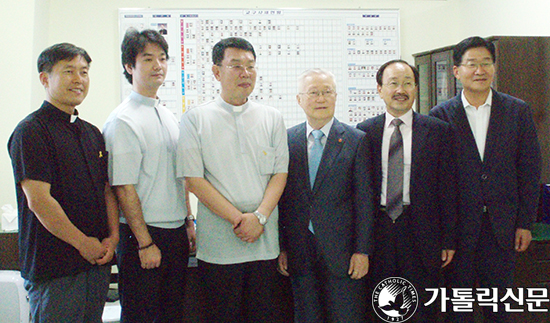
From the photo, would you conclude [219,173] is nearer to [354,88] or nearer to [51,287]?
[51,287]

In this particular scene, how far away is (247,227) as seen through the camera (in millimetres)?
1785

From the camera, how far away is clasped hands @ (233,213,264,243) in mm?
1785

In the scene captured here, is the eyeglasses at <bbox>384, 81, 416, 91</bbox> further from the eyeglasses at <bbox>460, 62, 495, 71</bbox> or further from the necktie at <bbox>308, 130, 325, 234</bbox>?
the necktie at <bbox>308, 130, 325, 234</bbox>

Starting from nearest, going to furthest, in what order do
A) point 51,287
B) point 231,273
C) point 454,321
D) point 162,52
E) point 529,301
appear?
point 51,287
point 231,273
point 162,52
point 454,321
point 529,301

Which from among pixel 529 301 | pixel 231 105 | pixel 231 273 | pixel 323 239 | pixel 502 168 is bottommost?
pixel 529 301

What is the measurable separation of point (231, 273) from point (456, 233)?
1167mm

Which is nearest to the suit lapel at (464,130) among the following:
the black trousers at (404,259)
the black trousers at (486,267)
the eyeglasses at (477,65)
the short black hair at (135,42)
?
the eyeglasses at (477,65)

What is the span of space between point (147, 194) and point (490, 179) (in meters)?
1.70

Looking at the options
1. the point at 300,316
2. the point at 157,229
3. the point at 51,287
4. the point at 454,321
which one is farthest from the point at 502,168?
the point at 51,287

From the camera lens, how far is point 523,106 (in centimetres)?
217

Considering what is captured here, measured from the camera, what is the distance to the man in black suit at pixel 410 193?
1983 millimetres

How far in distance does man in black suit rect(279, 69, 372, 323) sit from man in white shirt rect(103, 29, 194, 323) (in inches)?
21.6

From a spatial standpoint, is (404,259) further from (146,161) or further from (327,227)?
(146,161)

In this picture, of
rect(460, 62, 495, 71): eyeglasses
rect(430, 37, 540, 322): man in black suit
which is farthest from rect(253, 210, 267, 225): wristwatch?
rect(460, 62, 495, 71): eyeglasses
